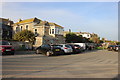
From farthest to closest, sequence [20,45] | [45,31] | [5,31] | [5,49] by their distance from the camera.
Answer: [5,31] → [45,31] → [20,45] → [5,49]

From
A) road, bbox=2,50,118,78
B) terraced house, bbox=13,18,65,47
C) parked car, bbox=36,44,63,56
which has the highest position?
terraced house, bbox=13,18,65,47

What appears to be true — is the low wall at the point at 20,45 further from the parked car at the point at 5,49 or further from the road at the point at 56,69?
the road at the point at 56,69

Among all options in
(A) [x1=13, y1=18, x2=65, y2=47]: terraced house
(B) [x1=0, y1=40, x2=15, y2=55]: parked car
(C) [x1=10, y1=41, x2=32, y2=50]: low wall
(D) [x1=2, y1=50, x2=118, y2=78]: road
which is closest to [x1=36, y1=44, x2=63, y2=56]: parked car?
(B) [x1=0, y1=40, x2=15, y2=55]: parked car

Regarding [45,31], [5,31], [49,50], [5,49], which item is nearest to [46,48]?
[49,50]

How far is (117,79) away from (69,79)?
2.17 meters

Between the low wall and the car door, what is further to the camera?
the low wall

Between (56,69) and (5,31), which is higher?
(5,31)

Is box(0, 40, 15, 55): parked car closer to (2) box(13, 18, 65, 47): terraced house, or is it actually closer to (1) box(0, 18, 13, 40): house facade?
(2) box(13, 18, 65, 47): terraced house

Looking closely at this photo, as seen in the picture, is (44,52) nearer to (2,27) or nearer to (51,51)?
(51,51)

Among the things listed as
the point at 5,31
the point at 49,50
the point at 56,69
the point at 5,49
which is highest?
the point at 5,31

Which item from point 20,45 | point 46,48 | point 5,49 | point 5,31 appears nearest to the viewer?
point 5,49

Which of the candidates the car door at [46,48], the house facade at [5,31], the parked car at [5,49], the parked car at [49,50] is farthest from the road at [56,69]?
the house facade at [5,31]

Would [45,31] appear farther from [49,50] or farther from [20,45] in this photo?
[49,50]

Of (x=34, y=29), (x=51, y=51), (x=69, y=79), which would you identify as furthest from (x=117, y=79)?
(x=34, y=29)
